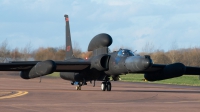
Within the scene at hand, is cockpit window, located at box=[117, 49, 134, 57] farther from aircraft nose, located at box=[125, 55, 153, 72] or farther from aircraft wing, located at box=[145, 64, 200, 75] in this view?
aircraft wing, located at box=[145, 64, 200, 75]

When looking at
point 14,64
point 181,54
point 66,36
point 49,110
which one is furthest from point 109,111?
point 181,54

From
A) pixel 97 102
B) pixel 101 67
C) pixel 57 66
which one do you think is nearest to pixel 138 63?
pixel 101 67

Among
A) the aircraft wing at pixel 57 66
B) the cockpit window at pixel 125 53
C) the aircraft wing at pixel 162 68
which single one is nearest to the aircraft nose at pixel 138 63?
the cockpit window at pixel 125 53

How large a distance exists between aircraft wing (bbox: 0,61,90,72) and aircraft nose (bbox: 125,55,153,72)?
3.45 meters

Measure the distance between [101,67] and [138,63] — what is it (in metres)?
3.30

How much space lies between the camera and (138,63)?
26.9 meters

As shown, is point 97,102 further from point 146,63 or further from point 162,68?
point 162,68

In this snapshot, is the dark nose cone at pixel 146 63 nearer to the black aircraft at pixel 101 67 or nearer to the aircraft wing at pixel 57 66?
the black aircraft at pixel 101 67

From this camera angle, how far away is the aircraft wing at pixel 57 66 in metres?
29.0

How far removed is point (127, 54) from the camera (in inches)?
1134

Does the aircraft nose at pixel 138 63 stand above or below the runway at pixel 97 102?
above

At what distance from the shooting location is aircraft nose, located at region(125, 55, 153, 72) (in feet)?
87.2

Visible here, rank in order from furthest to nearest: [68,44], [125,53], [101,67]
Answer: [68,44], [101,67], [125,53]

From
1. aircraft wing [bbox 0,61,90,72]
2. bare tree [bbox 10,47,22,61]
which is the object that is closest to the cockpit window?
aircraft wing [bbox 0,61,90,72]
